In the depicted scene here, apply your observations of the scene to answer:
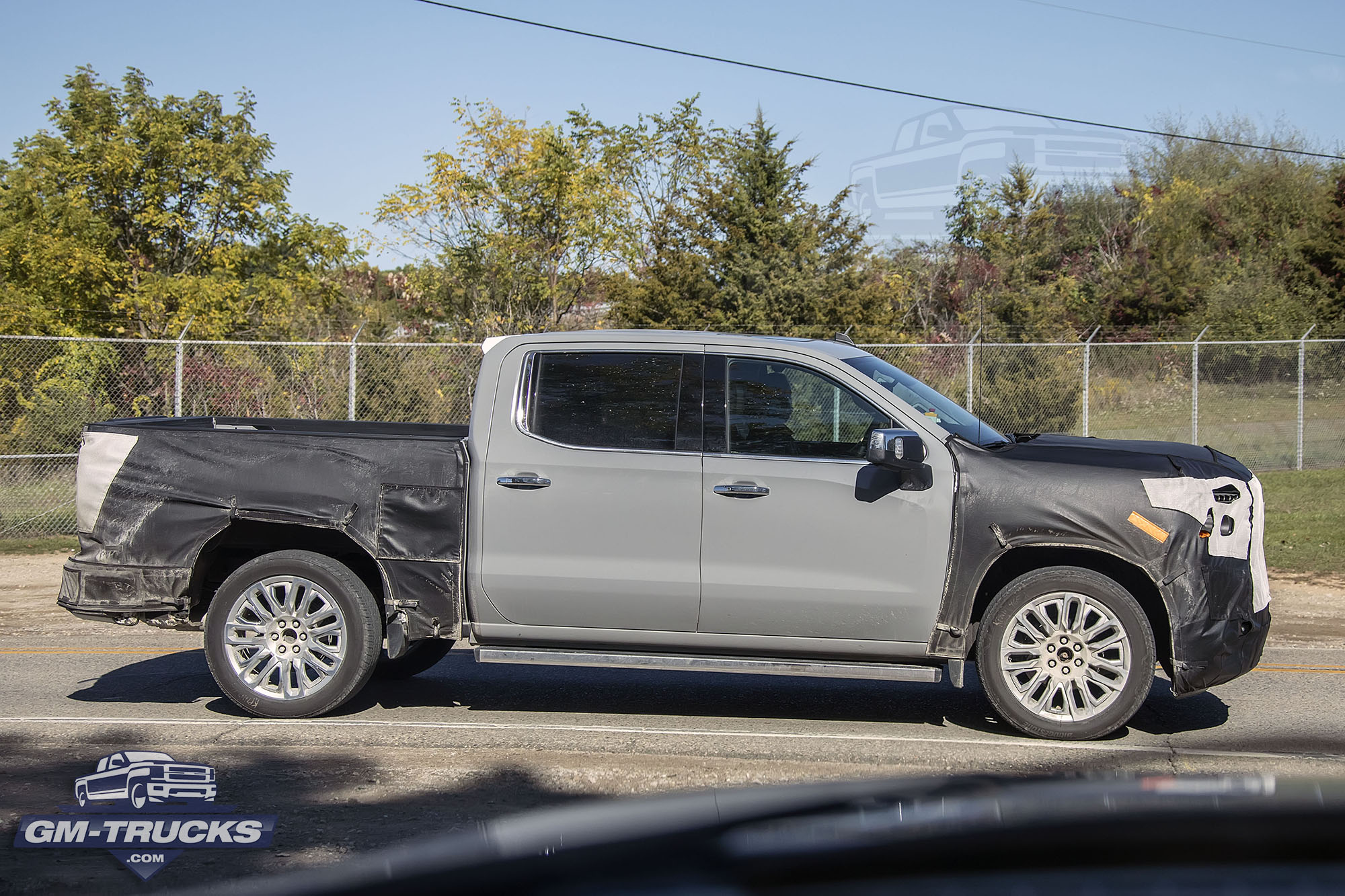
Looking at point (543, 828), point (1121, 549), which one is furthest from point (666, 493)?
point (543, 828)

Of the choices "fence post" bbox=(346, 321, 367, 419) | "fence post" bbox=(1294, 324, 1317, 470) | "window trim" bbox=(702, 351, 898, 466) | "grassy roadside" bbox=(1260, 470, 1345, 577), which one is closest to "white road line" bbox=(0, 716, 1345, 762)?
"window trim" bbox=(702, 351, 898, 466)

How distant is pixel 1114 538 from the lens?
5.66m

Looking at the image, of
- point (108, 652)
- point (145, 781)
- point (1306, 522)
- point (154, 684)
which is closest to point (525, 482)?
point (145, 781)

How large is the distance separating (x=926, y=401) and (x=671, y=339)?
143cm

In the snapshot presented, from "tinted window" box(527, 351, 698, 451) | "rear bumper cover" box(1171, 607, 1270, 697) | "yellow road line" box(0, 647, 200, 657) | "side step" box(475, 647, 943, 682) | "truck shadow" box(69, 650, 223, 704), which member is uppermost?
"tinted window" box(527, 351, 698, 451)

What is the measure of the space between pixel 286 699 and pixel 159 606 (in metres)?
0.86

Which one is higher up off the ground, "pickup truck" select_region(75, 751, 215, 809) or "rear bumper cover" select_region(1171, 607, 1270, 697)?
"rear bumper cover" select_region(1171, 607, 1270, 697)

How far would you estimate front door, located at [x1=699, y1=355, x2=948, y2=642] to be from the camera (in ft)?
19.0

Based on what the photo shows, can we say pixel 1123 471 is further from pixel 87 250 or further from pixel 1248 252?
pixel 1248 252

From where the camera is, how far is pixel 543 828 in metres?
1.77

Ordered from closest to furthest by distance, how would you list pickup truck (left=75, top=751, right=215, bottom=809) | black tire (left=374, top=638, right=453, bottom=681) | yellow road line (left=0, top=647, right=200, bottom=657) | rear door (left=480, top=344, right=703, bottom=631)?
pickup truck (left=75, top=751, right=215, bottom=809) → rear door (left=480, top=344, right=703, bottom=631) → black tire (left=374, top=638, right=453, bottom=681) → yellow road line (left=0, top=647, right=200, bottom=657)

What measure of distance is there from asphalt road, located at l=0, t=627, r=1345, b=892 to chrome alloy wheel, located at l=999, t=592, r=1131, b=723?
0.74 feet

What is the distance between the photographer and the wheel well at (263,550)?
6.35 meters

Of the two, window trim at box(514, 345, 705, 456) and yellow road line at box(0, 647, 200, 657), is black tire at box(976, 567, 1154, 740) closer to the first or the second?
window trim at box(514, 345, 705, 456)
